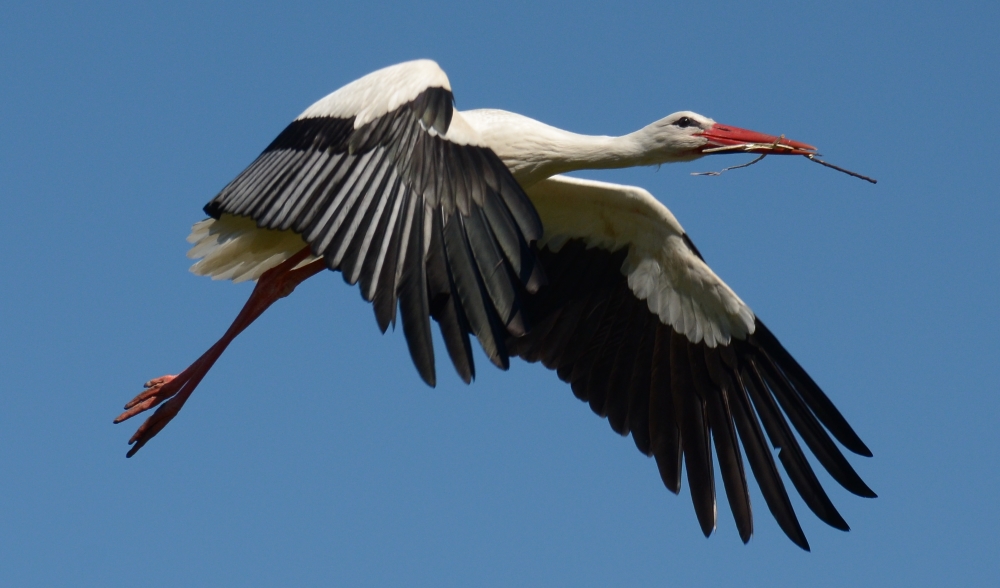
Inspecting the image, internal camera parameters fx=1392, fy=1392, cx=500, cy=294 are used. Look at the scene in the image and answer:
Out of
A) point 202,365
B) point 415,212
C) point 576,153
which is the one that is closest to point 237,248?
point 202,365

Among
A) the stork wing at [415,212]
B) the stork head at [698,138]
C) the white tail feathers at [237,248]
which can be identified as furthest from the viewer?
the white tail feathers at [237,248]

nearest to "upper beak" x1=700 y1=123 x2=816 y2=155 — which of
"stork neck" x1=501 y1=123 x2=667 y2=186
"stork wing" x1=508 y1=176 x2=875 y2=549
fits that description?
"stork neck" x1=501 y1=123 x2=667 y2=186

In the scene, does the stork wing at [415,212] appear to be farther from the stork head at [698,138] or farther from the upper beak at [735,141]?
the upper beak at [735,141]

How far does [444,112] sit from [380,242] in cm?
109

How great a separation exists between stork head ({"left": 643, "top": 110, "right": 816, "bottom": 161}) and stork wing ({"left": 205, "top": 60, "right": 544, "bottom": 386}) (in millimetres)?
2091

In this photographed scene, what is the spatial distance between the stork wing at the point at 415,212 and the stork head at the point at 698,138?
6.86ft

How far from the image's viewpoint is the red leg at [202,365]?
998 centimetres

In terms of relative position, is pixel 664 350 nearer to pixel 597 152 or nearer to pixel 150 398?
pixel 597 152

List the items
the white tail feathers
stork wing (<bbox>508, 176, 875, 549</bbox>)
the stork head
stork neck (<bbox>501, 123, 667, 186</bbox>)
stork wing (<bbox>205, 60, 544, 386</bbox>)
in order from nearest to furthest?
stork wing (<bbox>205, 60, 544, 386</bbox>) → stork neck (<bbox>501, 123, 667, 186</bbox>) → the stork head → the white tail feathers → stork wing (<bbox>508, 176, 875, 549</bbox>)

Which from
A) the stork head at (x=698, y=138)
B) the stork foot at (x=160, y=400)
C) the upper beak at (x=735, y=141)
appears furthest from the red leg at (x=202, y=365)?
the upper beak at (x=735, y=141)

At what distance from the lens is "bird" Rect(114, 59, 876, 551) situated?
7535 millimetres

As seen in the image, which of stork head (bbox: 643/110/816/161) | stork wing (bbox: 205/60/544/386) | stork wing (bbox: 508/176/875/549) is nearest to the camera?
stork wing (bbox: 205/60/544/386)

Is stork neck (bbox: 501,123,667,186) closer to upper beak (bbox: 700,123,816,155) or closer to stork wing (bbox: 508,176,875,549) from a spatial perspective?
upper beak (bbox: 700,123,816,155)

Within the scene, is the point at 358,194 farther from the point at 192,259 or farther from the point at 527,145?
the point at 192,259
